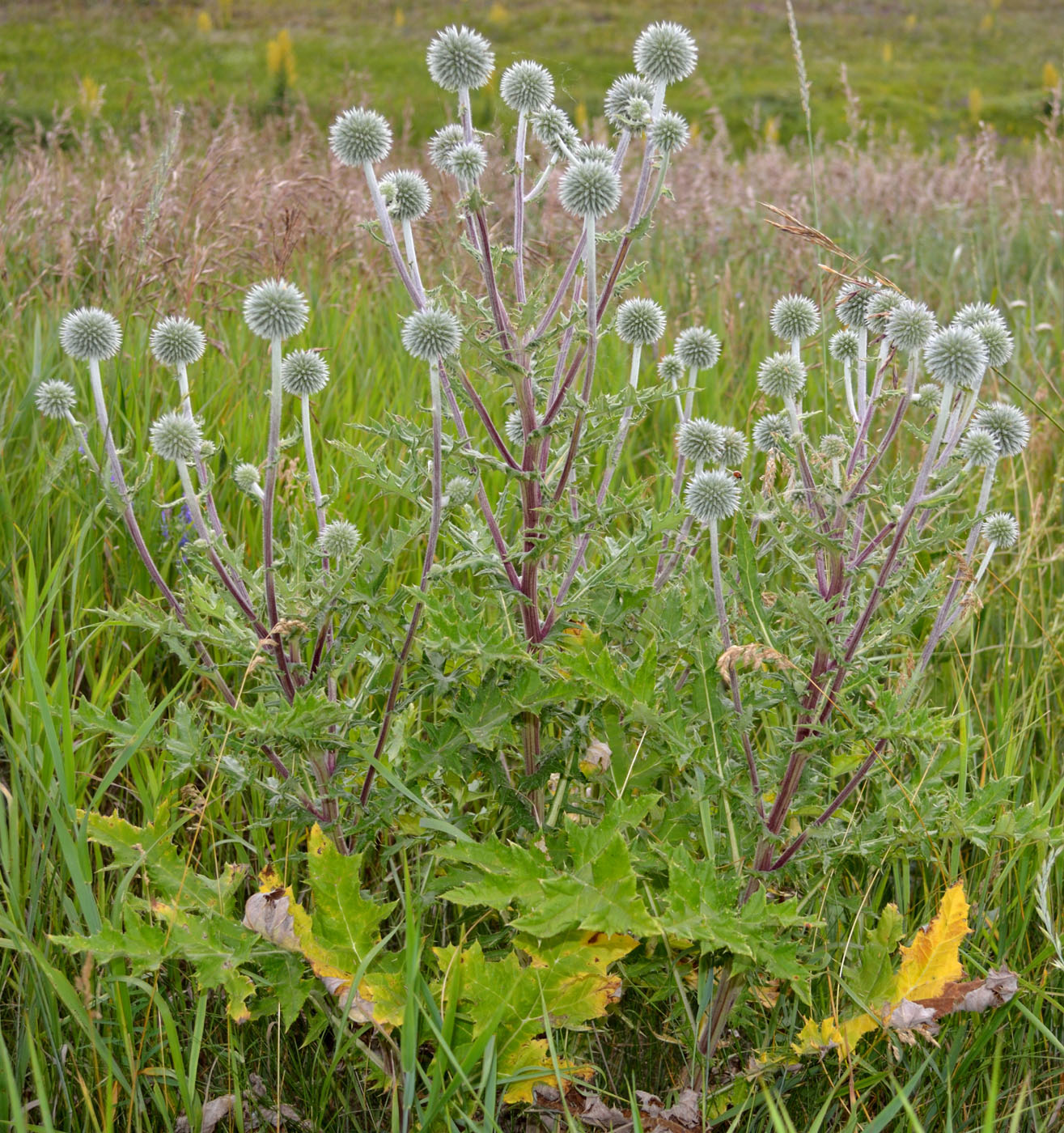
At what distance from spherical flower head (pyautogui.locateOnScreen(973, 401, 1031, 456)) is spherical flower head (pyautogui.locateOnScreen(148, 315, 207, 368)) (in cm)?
155

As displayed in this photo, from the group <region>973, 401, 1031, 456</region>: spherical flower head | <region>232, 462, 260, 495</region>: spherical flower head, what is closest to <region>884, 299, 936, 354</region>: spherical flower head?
<region>973, 401, 1031, 456</region>: spherical flower head

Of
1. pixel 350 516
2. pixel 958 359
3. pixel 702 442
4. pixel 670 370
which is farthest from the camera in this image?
pixel 350 516

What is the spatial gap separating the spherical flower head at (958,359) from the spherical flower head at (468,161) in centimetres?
83

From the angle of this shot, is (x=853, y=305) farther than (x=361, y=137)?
Yes

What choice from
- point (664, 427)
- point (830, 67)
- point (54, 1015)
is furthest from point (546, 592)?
point (830, 67)

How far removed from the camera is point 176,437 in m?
1.85

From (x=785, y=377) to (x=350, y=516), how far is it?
148 centimetres

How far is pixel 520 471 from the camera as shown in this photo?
5.50ft

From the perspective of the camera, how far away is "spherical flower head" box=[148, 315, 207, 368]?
2.00 metres

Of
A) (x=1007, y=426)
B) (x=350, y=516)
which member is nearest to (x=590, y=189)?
(x=1007, y=426)

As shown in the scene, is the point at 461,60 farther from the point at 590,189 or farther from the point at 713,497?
the point at 713,497

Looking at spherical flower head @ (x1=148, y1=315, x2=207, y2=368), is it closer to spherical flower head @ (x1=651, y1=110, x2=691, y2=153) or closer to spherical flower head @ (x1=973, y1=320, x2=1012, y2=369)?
spherical flower head @ (x1=651, y1=110, x2=691, y2=153)

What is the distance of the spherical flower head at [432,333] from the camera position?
169 cm

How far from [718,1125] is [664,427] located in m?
2.53
